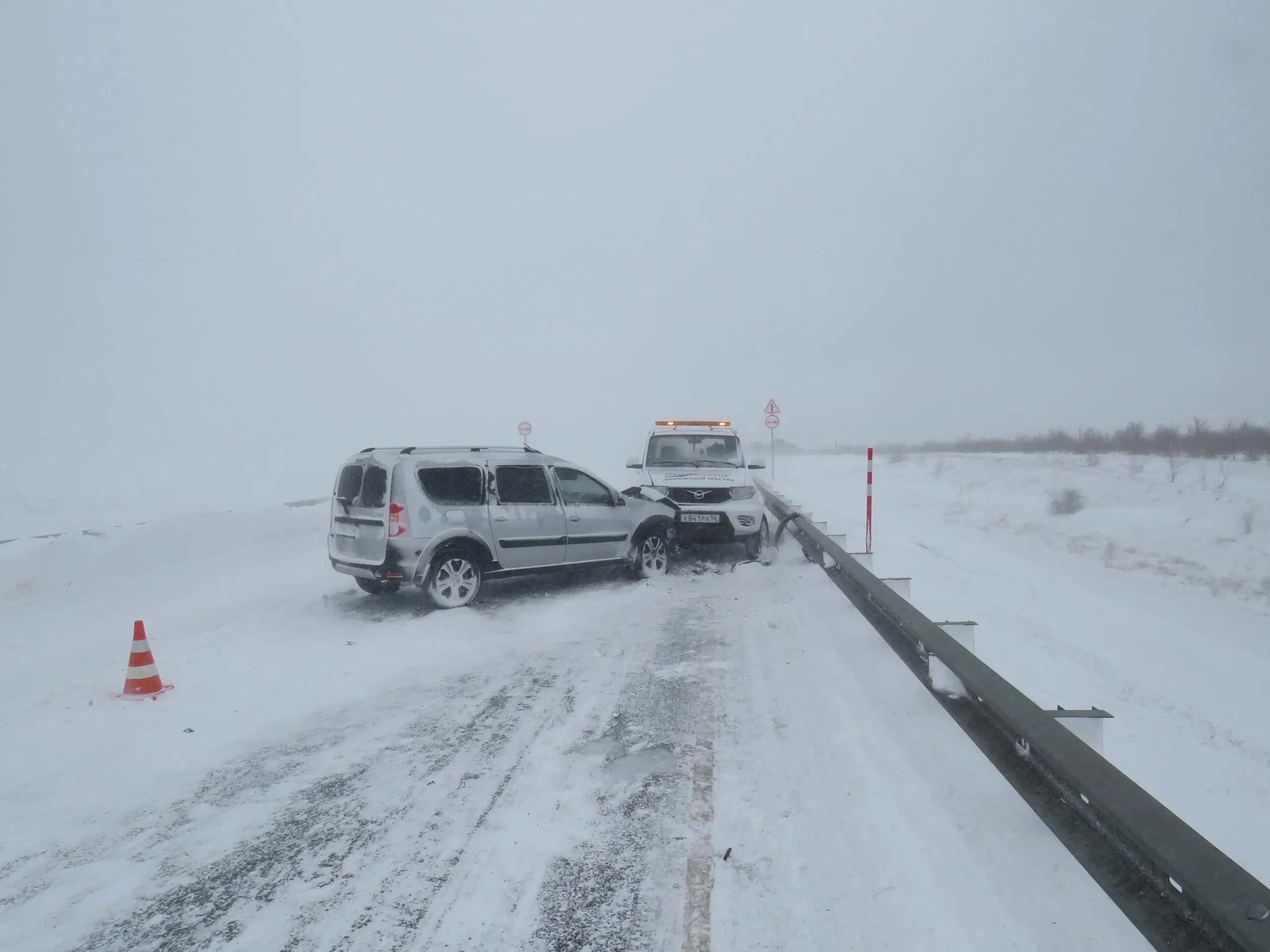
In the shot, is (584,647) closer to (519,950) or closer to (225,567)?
(519,950)

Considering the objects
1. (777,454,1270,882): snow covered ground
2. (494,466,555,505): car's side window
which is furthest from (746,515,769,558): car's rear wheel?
(494,466,555,505): car's side window

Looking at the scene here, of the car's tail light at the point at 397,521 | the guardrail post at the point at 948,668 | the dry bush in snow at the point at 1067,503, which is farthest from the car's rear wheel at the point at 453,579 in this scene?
the dry bush in snow at the point at 1067,503

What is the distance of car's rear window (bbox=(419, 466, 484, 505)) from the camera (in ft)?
27.0

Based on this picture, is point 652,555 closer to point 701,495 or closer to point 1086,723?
point 701,495

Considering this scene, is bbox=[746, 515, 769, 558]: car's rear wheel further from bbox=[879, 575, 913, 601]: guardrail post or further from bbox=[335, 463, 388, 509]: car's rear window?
bbox=[335, 463, 388, 509]: car's rear window

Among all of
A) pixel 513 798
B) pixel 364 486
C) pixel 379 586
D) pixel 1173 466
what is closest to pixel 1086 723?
pixel 513 798

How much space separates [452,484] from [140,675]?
138 inches

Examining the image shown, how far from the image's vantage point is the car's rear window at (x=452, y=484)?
824 centimetres

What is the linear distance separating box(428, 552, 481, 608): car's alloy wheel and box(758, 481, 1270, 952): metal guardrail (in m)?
5.24

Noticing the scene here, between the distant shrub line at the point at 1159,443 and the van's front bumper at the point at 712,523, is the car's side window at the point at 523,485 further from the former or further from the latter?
the distant shrub line at the point at 1159,443

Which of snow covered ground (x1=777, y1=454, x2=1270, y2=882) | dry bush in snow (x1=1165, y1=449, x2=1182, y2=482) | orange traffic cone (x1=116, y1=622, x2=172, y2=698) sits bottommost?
snow covered ground (x1=777, y1=454, x2=1270, y2=882)

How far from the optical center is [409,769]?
4453 millimetres

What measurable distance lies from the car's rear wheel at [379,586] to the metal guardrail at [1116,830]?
5.49 meters

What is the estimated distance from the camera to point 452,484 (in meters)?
8.47
